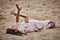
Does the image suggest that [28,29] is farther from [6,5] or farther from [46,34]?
[6,5]

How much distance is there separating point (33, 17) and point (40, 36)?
792mm

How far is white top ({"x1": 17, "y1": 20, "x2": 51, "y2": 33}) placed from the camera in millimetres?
3387

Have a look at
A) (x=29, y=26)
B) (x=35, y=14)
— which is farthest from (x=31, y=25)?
(x=35, y=14)

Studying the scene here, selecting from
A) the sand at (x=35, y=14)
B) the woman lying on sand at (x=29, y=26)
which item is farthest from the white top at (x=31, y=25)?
the sand at (x=35, y=14)

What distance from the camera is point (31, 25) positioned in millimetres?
3498

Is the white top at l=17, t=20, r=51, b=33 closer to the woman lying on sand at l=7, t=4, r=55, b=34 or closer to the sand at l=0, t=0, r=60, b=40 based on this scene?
the woman lying on sand at l=7, t=4, r=55, b=34

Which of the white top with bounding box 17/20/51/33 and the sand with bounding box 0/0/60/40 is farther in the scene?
the white top with bounding box 17/20/51/33

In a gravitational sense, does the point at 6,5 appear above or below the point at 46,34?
above

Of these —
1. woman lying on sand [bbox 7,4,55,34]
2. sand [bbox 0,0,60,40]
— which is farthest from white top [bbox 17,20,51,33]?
sand [bbox 0,0,60,40]

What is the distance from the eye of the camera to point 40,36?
3230mm

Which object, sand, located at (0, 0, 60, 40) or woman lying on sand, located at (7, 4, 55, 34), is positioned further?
woman lying on sand, located at (7, 4, 55, 34)

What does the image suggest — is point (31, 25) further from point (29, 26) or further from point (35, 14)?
point (35, 14)

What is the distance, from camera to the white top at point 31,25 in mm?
3387

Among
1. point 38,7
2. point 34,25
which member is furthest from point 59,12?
point 34,25
